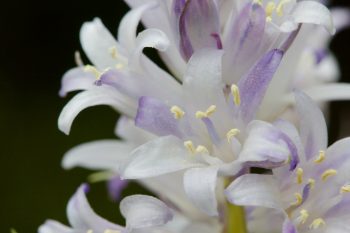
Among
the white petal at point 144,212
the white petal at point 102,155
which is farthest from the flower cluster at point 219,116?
the white petal at point 102,155

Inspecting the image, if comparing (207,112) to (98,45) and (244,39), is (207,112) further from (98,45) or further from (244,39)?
(98,45)

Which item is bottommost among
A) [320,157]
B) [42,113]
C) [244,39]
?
[42,113]

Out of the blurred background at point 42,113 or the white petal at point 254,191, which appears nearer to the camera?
the white petal at point 254,191

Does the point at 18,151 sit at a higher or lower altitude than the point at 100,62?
lower

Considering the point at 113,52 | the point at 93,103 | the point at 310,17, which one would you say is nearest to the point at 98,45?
the point at 113,52

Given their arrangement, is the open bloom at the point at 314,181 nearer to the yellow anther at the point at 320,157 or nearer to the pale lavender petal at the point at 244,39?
the yellow anther at the point at 320,157

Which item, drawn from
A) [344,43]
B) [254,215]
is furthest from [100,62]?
[344,43]

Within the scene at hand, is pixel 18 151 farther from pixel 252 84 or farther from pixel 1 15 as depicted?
pixel 252 84
